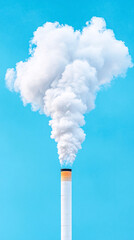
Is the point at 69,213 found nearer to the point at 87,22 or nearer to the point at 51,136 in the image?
the point at 51,136

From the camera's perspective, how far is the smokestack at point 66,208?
161 feet

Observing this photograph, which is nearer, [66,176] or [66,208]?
[66,208]

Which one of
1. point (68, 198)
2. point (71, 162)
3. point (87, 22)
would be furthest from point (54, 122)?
point (87, 22)

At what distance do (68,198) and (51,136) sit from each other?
818 centimetres

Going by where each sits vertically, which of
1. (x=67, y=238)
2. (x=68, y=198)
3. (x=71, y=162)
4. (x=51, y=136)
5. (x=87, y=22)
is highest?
(x=87, y=22)

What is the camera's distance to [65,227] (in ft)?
161

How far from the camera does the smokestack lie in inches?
1928

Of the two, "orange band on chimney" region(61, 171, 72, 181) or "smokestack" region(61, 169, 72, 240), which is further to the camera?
"orange band on chimney" region(61, 171, 72, 181)

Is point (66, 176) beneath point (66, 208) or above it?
above

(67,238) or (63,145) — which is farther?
(63,145)

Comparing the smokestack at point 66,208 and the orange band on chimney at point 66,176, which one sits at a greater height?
the orange band on chimney at point 66,176

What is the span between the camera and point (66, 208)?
49094 mm

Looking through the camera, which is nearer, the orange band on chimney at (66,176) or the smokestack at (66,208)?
the smokestack at (66,208)

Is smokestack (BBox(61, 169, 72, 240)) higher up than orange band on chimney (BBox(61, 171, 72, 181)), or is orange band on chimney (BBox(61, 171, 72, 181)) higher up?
orange band on chimney (BBox(61, 171, 72, 181))
